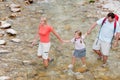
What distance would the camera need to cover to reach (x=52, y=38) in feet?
40.4

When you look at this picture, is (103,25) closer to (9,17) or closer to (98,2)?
(9,17)

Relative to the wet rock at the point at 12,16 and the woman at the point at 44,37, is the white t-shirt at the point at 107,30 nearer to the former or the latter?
the woman at the point at 44,37

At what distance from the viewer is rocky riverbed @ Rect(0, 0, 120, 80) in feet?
31.8

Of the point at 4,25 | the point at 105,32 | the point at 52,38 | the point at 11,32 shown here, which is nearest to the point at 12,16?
the point at 4,25

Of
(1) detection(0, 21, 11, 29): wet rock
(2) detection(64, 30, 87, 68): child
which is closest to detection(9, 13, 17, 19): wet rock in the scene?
(1) detection(0, 21, 11, 29): wet rock

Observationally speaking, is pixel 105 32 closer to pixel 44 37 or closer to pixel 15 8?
pixel 44 37

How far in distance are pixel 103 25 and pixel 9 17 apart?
5666 mm

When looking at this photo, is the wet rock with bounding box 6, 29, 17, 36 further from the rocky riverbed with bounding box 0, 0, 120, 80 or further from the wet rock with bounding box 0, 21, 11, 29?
the wet rock with bounding box 0, 21, 11, 29

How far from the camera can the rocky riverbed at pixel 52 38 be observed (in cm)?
970

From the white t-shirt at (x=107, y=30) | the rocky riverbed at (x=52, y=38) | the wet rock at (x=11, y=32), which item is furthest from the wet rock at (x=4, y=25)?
the white t-shirt at (x=107, y=30)

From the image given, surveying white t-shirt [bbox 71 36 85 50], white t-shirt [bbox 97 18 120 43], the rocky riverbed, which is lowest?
the rocky riverbed

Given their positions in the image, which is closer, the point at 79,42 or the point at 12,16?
the point at 79,42

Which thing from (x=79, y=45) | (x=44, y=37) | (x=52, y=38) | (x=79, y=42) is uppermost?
(x=44, y=37)

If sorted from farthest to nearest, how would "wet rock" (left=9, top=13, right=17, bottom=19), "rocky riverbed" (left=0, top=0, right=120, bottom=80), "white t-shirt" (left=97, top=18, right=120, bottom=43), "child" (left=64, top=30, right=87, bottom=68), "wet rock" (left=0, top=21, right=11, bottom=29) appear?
1. "wet rock" (left=9, top=13, right=17, bottom=19)
2. "wet rock" (left=0, top=21, right=11, bottom=29)
3. "rocky riverbed" (left=0, top=0, right=120, bottom=80)
4. "white t-shirt" (left=97, top=18, right=120, bottom=43)
5. "child" (left=64, top=30, right=87, bottom=68)
